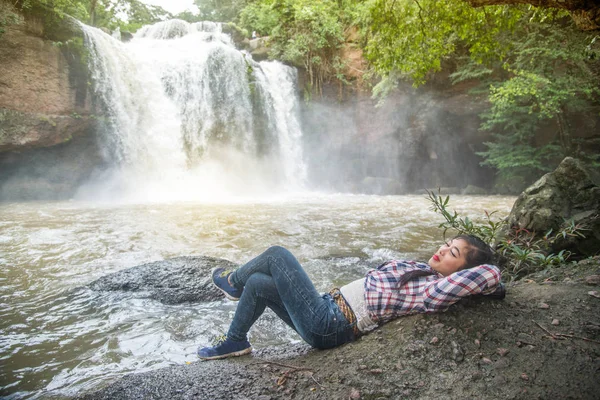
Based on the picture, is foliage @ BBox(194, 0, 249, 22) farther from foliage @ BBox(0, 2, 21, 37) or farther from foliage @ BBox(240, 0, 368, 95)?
foliage @ BBox(0, 2, 21, 37)

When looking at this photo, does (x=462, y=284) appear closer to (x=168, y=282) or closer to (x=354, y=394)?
(x=354, y=394)

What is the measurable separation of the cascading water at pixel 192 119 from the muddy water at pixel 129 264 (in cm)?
444

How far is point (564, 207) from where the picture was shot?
14.8 ft

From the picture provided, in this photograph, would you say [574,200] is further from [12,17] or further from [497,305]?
[12,17]

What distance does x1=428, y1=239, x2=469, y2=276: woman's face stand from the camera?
2234mm

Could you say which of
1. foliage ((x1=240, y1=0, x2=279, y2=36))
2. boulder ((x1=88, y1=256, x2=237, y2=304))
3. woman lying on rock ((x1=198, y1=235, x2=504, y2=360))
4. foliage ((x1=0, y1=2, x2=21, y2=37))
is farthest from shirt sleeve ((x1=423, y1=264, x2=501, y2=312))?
foliage ((x1=240, y1=0, x2=279, y2=36))

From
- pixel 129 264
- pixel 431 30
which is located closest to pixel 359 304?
pixel 129 264

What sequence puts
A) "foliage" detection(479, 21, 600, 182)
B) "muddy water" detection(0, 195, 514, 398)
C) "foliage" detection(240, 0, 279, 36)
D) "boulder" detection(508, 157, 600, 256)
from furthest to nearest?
"foliage" detection(240, 0, 279, 36) < "foliage" detection(479, 21, 600, 182) < "boulder" detection(508, 157, 600, 256) < "muddy water" detection(0, 195, 514, 398)

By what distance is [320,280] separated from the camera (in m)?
4.42

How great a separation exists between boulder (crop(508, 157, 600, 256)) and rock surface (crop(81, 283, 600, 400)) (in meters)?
2.08

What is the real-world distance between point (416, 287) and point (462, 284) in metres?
0.30

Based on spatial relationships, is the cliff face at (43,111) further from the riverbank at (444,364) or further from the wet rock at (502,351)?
the wet rock at (502,351)

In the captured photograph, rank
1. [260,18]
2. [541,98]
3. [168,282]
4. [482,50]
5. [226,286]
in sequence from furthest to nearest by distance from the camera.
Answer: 1. [260,18]
2. [541,98]
3. [482,50]
4. [168,282]
5. [226,286]

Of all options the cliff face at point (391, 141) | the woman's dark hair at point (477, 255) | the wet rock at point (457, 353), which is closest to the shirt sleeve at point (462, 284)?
the woman's dark hair at point (477, 255)
